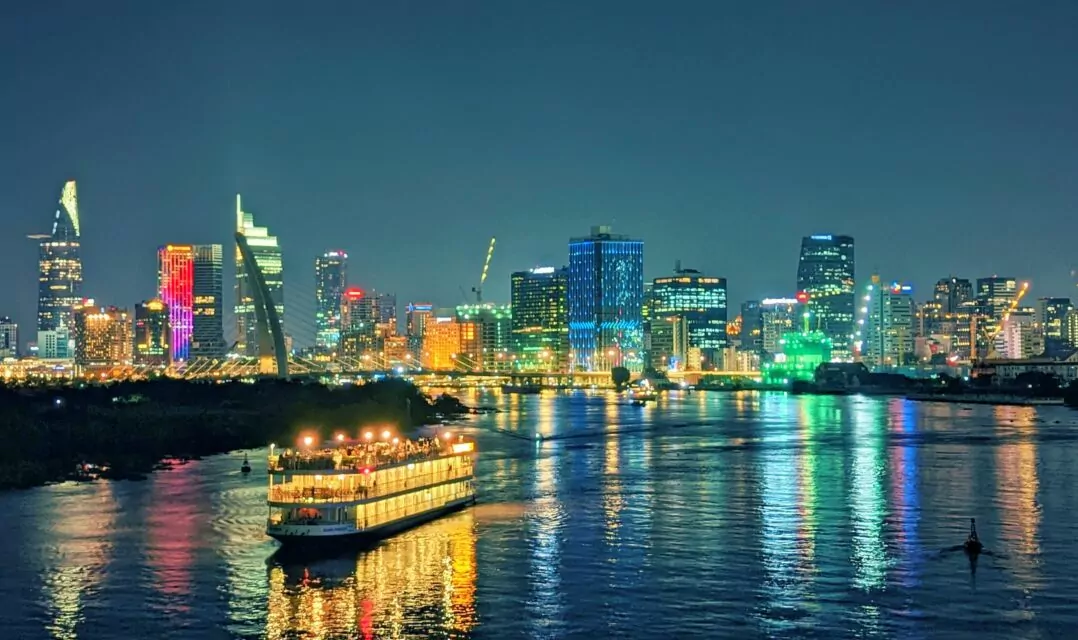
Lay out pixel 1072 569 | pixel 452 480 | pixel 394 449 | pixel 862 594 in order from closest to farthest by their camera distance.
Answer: pixel 862 594, pixel 1072 569, pixel 394 449, pixel 452 480

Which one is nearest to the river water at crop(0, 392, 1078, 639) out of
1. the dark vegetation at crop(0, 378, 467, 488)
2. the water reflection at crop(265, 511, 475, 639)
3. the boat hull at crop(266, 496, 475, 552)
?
the water reflection at crop(265, 511, 475, 639)

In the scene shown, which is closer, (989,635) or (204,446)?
(989,635)

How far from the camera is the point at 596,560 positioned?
35.5m

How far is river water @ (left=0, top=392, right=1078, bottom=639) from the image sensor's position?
2866 cm

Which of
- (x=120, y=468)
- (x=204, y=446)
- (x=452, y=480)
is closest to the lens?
(x=452, y=480)

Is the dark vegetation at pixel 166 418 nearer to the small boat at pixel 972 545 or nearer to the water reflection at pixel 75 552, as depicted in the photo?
the water reflection at pixel 75 552

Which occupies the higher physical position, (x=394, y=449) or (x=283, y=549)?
(x=394, y=449)

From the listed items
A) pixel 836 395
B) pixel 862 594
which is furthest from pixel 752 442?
pixel 836 395

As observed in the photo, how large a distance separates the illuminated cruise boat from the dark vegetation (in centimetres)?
2114

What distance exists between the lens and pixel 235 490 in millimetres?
51625

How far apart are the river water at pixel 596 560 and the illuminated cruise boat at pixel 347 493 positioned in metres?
0.83

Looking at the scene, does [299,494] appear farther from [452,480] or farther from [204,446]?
[204,446]

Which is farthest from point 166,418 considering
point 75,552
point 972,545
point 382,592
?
point 972,545

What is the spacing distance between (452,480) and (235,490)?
11508 mm
